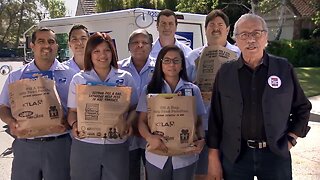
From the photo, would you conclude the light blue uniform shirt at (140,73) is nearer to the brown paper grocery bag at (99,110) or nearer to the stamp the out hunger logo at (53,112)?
the brown paper grocery bag at (99,110)

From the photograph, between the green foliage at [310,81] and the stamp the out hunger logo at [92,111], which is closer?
the stamp the out hunger logo at [92,111]

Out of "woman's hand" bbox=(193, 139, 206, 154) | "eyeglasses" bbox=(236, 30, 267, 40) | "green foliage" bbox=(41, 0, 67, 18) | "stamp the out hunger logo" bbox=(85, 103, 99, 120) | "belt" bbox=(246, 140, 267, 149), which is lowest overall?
"woman's hand" bbox=(193, 139, 206, 154)

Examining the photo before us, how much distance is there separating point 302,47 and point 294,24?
6.94 metres

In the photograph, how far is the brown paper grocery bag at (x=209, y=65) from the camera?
3.79m

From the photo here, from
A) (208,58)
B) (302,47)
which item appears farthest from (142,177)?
(302,47)

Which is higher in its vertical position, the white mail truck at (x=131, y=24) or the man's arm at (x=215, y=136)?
the white mail truck at (x=131, y=24)

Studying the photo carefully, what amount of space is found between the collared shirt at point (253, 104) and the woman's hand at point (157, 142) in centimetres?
63

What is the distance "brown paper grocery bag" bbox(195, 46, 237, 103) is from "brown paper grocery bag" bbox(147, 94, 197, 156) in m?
0.55

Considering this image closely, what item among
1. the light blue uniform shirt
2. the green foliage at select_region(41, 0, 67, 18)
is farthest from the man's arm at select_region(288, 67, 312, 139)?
the green foliage at select_region(41, 0, 67, 18)

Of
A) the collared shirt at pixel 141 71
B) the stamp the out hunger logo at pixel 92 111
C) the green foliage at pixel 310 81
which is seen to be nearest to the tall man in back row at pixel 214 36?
the collared shirt at pixel 141 71

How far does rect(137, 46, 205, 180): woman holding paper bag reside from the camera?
3.37 metres

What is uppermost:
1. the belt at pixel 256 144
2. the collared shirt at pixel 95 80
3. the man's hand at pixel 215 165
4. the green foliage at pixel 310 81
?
the collared shirt at pixel 95 80

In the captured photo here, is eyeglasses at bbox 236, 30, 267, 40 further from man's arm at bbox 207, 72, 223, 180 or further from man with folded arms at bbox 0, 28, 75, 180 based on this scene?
man with folded arms at bbox 0, 28, 75, 180

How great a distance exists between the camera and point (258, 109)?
296 cm
